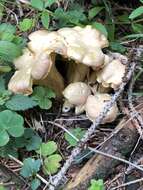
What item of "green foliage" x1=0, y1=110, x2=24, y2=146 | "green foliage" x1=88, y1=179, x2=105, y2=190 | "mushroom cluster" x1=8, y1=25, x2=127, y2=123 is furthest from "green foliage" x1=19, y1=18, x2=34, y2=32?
"green foliage" x1=88, y1=179, x2=105, y2=190

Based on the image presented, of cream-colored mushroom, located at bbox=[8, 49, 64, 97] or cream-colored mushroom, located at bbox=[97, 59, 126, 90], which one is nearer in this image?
cream-colored mushroom, located at bbox=[8, 49, 64, 97]

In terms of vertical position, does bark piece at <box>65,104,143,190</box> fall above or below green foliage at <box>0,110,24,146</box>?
below

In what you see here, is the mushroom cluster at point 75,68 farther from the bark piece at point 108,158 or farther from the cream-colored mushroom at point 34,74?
the bark piece at point 108,158

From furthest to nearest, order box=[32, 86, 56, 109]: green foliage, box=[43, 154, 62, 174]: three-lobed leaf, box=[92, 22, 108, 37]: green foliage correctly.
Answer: box=[92, 22, 108, 37]: green foliage, box=[32, 86, 56, 109]: green foliage, box=[43, 154, 62, 174]: three-lobed leaf

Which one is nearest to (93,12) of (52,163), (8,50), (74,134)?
(8,50)

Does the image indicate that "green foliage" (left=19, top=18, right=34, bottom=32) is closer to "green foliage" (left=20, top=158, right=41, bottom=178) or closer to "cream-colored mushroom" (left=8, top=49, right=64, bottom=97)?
"cream-colored mushroom" (left=8, top=49, right=64, bottom=97)

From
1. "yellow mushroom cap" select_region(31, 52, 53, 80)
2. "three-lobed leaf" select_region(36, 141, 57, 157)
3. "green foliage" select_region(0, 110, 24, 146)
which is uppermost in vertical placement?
"yellow mushroom cap" select_region(31, 52, 53, 80)

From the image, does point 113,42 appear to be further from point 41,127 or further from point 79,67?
point 41,127
